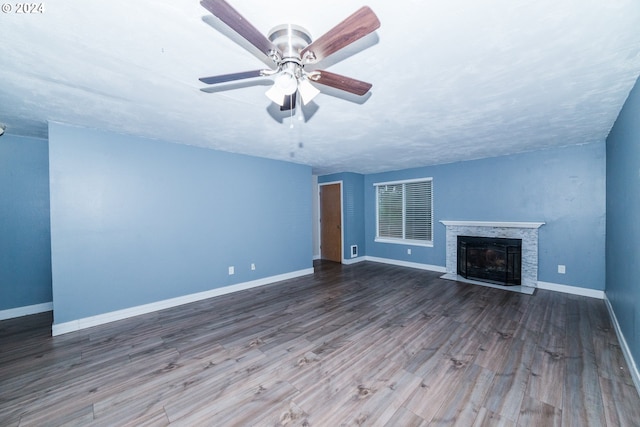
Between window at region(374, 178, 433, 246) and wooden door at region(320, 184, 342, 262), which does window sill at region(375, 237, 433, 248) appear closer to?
window at region(374, 178, 433, 246)

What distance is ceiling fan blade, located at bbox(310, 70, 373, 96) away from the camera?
1480 millimetres

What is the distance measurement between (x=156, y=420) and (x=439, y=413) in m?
1.92

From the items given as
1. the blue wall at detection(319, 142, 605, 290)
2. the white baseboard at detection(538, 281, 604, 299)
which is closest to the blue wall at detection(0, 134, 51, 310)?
the blue wall at detection(319, 142, 605, 290)

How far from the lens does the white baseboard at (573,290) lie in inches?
145

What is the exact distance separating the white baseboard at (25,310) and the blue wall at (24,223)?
4 cm

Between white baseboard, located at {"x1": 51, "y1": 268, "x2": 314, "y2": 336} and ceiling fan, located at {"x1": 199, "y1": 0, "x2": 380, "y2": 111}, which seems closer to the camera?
ceiling fan, located at {"x1": 199, "y1": 0, "x2": 380, "y2": 111}

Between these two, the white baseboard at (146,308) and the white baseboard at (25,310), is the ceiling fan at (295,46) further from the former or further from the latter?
the white baseboard at (25,310)

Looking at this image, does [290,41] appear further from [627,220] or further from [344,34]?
[627,220]

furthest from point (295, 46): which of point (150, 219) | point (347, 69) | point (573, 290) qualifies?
point (573, 290)

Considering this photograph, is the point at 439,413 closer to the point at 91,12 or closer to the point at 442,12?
the point at 442,12

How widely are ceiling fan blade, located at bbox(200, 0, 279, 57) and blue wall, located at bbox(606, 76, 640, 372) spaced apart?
111 inches

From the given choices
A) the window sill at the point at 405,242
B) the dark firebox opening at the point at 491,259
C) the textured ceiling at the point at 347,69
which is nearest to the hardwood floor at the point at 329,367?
the dark firebox opening at the point at 491,259

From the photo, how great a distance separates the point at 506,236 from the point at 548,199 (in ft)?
2.86

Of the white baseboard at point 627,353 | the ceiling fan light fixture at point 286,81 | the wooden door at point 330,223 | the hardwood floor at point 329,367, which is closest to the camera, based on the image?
the ceiling fan light fixture at point 286,81
